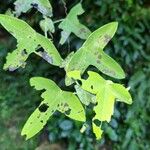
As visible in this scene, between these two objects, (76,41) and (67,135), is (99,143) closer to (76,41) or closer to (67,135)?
(67,135)

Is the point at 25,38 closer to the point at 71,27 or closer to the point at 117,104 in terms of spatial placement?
the point at 71,27

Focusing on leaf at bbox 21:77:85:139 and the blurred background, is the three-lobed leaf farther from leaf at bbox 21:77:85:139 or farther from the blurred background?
the blurred background

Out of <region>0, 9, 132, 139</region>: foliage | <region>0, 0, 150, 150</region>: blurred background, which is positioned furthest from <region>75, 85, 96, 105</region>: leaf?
<region>0, 0, 150, 150</region>: blurred background

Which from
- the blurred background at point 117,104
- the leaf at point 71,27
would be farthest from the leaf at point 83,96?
the blurred background at point 117,104

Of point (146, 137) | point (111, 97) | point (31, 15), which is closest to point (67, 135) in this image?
point (146, 137)

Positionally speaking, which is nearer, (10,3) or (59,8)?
(10,3)

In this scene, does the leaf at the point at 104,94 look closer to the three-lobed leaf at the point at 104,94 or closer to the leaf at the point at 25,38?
the three-lobed leaf at the point at 104,94
